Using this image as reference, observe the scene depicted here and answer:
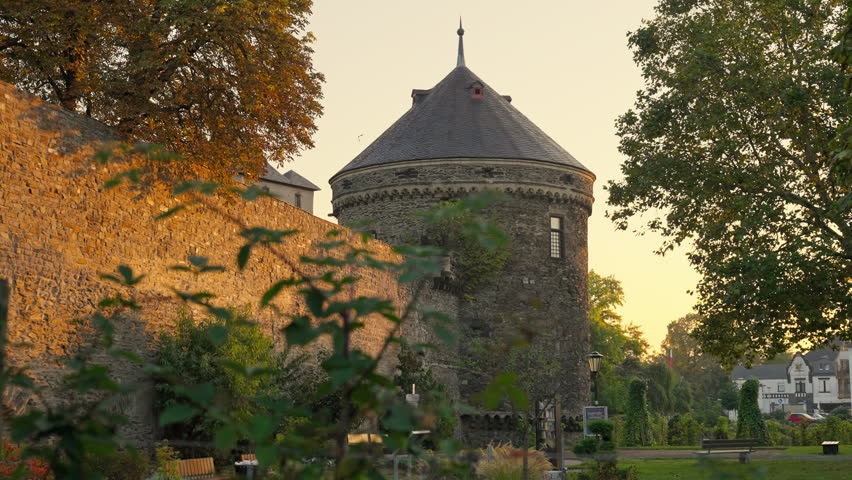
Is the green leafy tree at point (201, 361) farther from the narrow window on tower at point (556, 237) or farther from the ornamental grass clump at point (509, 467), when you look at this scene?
the narrow window on tower at point (556, 237)

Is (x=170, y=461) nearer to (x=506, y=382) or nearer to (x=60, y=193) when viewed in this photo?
(x=60, y=193)

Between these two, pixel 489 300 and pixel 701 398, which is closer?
pixel 489 300

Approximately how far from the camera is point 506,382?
346 centimetres

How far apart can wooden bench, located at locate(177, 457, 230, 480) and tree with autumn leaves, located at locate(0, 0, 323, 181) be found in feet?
16.5

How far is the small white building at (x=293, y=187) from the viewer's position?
5334 centimetres

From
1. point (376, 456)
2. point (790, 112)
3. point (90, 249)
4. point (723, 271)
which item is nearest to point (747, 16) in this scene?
point (790, 112)

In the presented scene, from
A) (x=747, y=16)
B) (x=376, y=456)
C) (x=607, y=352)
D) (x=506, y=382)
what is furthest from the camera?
(x=607, y=352)

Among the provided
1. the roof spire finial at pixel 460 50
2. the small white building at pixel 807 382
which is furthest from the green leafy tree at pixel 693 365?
the roof spire finial at pixel 460 50

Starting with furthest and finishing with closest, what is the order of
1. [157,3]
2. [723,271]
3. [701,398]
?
[701,398] → [723,271] → [157,3]

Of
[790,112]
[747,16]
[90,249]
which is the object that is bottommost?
[90,249]

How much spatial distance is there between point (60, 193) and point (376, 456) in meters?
13.4

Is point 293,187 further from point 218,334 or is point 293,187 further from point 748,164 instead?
point 218,334

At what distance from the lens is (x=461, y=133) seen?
38.9 m

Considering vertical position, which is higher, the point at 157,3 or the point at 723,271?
the point at 157,3
